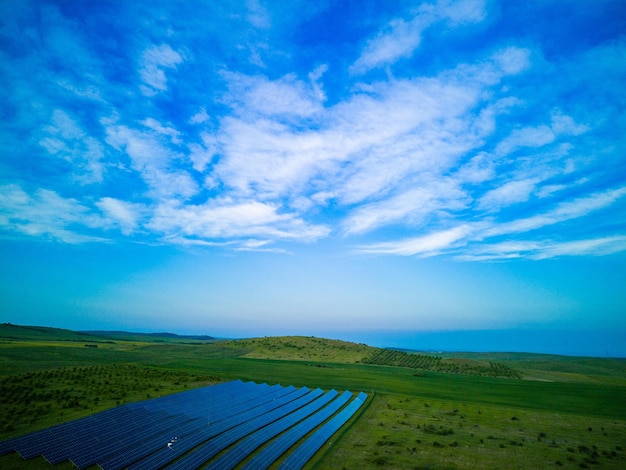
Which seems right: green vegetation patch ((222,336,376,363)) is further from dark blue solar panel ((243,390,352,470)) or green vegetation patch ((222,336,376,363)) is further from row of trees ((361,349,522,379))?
dark blue solar panel ((243,390,352,470))

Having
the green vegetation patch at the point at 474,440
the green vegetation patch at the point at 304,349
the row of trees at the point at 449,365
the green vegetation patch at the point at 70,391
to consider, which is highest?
the green vegetation patch at the point at 304,349

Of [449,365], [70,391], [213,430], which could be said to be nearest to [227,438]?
[213,430]

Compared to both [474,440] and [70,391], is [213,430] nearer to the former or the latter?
[70,391]

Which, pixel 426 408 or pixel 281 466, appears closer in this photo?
pixel 281 466

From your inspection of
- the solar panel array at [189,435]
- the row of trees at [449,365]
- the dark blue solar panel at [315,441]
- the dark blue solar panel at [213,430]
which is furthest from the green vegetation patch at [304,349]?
the solar panel array at [189,435]

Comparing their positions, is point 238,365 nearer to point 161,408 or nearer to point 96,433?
point 161,408

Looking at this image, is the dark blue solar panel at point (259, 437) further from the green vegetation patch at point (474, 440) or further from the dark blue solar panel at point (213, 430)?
the green vegetation patch at point (474, 440)

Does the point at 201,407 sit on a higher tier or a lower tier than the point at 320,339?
lower

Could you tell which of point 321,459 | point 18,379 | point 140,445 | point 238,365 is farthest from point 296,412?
point 238,365
